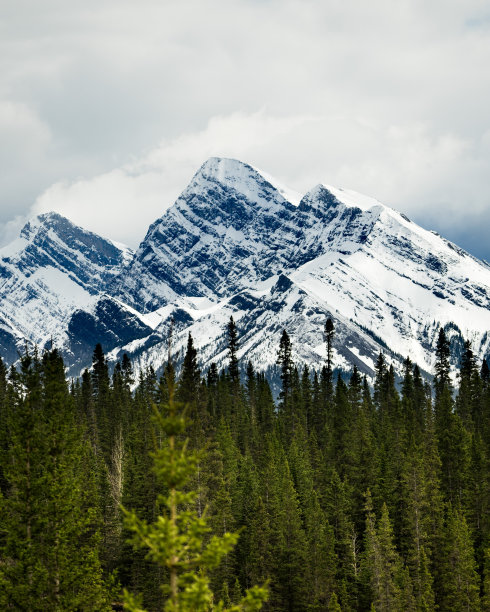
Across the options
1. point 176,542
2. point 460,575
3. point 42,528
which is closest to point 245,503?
point 460,575

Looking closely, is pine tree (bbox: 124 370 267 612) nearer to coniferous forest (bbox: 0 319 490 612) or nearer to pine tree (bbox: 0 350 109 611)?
coniferous forest (bbox: 0 319 490 612)

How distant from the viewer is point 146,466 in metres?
66.2

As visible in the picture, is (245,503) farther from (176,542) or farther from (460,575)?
(176,542)

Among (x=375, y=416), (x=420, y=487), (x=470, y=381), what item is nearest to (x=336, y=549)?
(x=420, y=487)

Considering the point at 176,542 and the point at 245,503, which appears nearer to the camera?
the point at 176,542

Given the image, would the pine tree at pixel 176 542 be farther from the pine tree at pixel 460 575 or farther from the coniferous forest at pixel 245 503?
the pine tree at pixel 460 575

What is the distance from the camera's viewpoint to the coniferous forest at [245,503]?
3284 centimetres

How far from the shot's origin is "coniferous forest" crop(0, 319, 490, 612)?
108 ft

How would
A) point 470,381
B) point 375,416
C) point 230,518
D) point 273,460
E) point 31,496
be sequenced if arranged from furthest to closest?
point 470,381
point 375,416
point 273,460
point 230,518
point 31,496

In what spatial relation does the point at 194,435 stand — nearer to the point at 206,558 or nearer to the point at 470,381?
the point at 206,558

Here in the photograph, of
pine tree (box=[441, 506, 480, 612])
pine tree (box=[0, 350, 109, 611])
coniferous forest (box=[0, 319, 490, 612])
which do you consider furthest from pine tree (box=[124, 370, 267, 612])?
pine tree (box=[441, 506, 480, 612])

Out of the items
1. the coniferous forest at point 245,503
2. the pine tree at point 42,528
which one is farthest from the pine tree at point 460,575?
the pine tree at point 42,528

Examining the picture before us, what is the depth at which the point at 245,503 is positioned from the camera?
66438mm

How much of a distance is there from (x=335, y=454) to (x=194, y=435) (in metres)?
25.6
